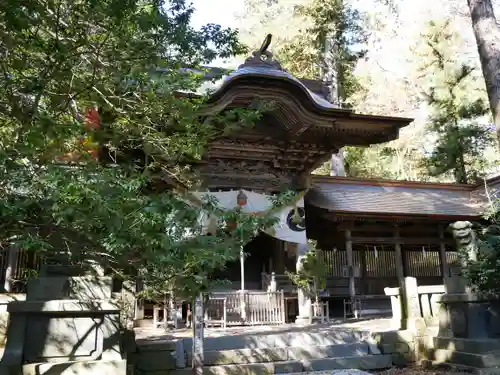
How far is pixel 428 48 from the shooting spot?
15969 mm

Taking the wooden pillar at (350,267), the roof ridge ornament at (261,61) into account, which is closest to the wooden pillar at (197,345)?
the roof ridge ornament at (261,61)

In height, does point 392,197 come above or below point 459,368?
above

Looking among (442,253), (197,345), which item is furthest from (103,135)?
(442,253)

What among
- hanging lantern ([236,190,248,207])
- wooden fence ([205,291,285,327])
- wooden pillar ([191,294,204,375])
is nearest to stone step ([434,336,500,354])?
wooden pillar ([191,294,204,375])

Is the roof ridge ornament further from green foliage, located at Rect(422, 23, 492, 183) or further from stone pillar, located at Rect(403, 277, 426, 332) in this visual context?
green foliage, located at Rect(422, 23, 492, 183)

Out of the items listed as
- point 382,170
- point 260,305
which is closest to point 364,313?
point 260,305

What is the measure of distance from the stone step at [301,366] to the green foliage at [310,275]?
3.13 m

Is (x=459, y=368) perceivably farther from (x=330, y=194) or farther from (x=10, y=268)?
(x=10, y=268)

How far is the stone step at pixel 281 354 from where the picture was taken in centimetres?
554

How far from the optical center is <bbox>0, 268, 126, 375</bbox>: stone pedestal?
429 cm

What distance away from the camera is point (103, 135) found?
10.1 ft

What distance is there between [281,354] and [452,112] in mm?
12724

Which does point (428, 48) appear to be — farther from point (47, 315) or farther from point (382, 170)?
point (47, 315)

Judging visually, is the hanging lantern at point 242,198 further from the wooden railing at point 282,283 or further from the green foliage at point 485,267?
the green foliage at point 485,267
